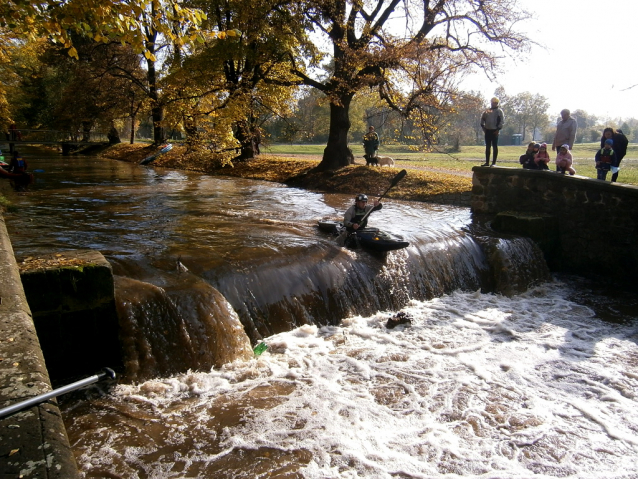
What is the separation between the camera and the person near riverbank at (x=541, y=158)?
483 inches

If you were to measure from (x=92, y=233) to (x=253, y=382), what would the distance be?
503cm

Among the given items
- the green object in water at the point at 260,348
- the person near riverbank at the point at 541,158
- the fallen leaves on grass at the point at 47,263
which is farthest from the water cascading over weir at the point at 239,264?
the person near riverbank at the point at 541,158

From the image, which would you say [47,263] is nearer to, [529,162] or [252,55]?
[529,162]

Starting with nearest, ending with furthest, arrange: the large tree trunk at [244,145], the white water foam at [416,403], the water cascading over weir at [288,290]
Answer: the white water foam at [416,403] < the water cascading over weir at [288,290] < the large tree trunk at [244,145]

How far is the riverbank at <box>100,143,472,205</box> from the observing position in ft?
52.5

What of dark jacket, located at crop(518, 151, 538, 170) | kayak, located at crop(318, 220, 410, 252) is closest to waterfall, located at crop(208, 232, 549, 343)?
kayak, located at crop(318, 220, 410, 252)

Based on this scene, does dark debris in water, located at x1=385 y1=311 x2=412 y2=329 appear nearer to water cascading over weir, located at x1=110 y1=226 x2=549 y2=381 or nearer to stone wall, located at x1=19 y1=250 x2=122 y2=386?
water cascading over weir, located at x1=110 y1=226 x2=549 y2=381

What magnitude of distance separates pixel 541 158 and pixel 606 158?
146 cm

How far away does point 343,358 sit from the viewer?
635 cm

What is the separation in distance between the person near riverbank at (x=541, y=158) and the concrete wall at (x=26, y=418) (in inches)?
465

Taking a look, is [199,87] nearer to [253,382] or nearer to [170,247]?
[170,247]

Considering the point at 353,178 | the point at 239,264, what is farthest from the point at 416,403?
the point at 353,178

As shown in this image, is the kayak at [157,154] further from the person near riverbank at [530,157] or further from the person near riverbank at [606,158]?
the person near riverbank at [606,158]

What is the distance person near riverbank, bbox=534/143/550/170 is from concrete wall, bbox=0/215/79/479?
11816 millimetres
